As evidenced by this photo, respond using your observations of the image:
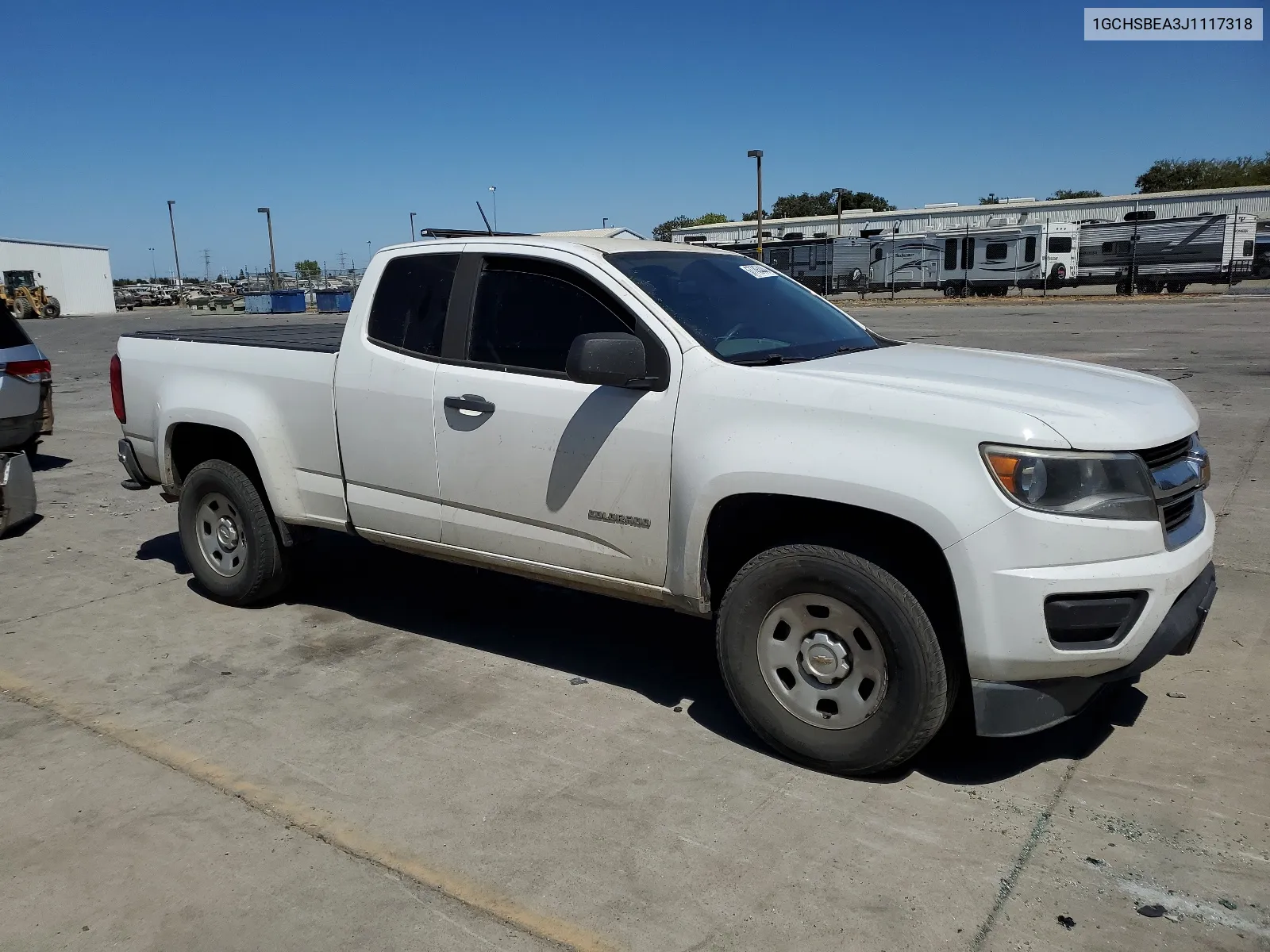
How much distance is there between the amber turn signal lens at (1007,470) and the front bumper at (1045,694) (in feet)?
2.12

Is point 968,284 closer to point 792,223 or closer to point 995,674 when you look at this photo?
point 792,223

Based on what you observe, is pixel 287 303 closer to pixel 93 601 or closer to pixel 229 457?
pixel 93 601

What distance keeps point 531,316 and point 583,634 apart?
174 cm

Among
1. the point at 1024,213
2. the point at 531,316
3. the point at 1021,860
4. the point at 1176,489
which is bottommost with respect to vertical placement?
the point at 1021,860

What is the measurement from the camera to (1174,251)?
118 feet

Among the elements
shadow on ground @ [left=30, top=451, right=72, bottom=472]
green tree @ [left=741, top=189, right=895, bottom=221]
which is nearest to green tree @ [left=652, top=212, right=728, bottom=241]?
green tree @ [left=741, top=189, right=895, bottom=221]

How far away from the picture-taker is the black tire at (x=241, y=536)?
5523mm

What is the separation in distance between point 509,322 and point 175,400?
7.47 ft

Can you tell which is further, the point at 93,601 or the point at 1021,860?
the point at 93,601

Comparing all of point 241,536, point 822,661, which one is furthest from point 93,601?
point 822,661

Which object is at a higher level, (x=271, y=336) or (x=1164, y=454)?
(x=271, y=336)

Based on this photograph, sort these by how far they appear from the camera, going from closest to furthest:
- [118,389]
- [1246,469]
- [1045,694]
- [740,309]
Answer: [1045,694] < [740,309] < [118,389] < [1246,469]

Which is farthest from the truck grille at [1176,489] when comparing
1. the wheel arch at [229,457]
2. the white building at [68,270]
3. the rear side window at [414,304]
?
the white building at [68,270]

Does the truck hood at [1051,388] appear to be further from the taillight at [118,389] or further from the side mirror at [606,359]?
the taillight at [118,389]
